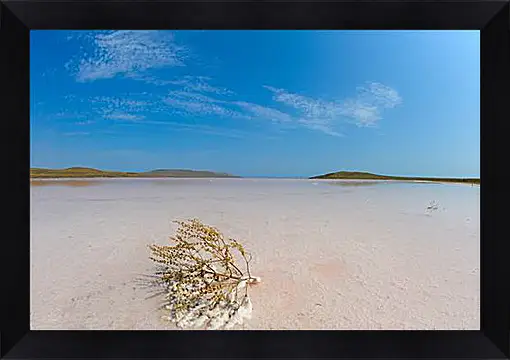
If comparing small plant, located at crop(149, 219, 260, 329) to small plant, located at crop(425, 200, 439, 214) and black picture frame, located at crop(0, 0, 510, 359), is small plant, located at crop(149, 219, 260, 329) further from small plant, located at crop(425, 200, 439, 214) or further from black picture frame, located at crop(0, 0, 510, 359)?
small plant, located at crop(425, 200, 439, 214)

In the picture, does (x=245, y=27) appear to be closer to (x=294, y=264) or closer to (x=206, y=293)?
(x=206, y=293)

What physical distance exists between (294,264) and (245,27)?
98 centimetres

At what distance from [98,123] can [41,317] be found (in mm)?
3046

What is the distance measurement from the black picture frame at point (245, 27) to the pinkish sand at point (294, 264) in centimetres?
10

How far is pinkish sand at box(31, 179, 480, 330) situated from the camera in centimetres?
89

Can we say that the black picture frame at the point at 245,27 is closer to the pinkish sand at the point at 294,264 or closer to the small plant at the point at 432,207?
the pinkish sand at the point at 294,264

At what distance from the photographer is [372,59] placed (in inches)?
90.7

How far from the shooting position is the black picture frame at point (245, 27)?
0.69 meters

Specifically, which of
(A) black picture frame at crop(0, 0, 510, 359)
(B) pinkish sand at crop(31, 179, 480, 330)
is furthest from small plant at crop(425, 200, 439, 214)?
(A) black picture frame at crop(0, 0, 510, 359)

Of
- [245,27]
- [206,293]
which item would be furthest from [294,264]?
[245,27]

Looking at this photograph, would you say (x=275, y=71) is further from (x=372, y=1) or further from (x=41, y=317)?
(x=41, y=317)

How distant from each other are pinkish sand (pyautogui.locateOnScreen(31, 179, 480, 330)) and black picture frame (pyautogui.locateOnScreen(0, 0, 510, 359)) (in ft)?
0.34

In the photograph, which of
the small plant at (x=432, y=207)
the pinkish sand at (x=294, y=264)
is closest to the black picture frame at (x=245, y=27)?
the pinkish sand at (x=294, y=264)
